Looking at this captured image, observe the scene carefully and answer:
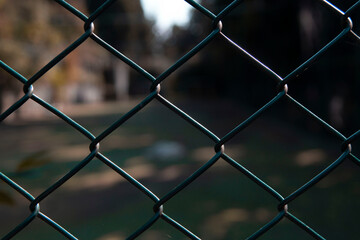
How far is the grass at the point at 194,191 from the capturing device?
2.82 meters

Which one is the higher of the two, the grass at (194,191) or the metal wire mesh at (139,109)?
the grass at (194,191)

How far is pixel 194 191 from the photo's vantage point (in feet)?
13.0

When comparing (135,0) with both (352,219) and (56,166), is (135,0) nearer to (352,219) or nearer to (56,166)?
(56,166)

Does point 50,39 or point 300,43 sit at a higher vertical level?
point 50,39

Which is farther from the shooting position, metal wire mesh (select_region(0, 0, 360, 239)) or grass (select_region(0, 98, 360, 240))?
grass (select_region(0, 98, 360, 240))

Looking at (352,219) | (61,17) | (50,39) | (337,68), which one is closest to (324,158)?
(337,68)

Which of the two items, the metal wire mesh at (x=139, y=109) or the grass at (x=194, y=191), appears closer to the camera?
the metal wire mesh at (x=139, y=109)

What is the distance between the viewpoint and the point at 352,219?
2.84 metres

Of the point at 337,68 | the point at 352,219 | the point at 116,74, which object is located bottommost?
the point at 352,219

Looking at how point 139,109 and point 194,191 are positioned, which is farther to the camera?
point 194,191

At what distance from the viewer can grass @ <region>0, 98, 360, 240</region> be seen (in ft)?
9.25

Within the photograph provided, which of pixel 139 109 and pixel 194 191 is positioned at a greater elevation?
pixel 194 191

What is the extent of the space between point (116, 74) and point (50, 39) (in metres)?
17.2

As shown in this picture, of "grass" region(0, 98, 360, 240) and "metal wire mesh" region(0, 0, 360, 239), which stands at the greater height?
"grass" region(0, 98, 360, 240)
